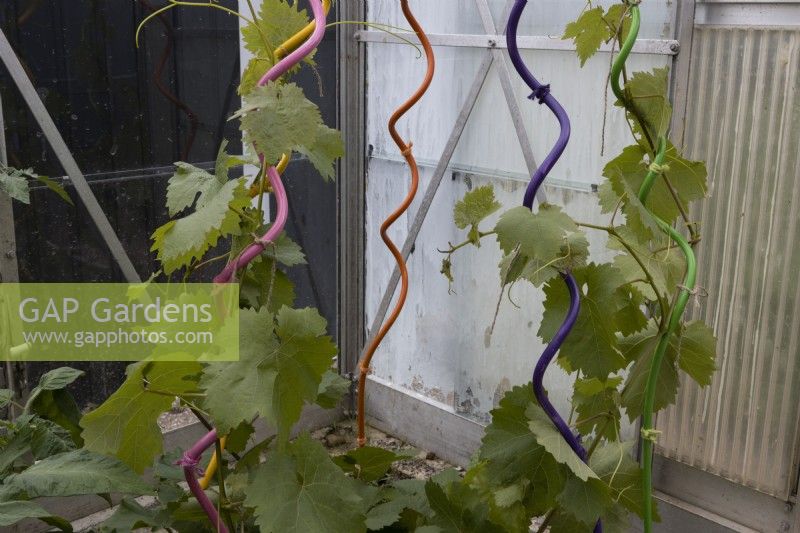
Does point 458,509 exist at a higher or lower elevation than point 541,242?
lower

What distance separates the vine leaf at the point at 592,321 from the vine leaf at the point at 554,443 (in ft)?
0.26

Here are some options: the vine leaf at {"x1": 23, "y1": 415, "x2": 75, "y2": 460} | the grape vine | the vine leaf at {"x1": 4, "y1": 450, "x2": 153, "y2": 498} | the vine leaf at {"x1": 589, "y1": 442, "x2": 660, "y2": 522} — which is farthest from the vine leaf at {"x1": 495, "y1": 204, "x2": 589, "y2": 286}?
the vine leaf at {"x1": 23, "y1": 415, "x2": 75, "y2": 460}

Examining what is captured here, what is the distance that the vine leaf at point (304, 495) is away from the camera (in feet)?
3.43

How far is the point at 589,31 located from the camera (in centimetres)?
124

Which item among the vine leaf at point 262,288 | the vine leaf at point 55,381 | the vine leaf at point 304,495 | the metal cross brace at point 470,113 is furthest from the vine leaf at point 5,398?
the metal cross brace at point 470,113

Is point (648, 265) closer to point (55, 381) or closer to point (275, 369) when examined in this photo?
point (275, 369)

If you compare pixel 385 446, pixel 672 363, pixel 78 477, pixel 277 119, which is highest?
pixel 277 119

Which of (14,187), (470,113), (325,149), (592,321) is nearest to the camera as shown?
(592,321)

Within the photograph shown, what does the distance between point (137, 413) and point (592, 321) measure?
59cm

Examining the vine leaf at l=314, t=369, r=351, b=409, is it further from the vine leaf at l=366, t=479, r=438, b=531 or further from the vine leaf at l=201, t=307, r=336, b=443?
the vine leaf at l=201, t=307, r=336, b=443

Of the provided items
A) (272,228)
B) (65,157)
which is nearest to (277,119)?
(272,228)

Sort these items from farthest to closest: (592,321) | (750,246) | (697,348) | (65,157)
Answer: (65,157), (750,246), (697,348), (592,321)

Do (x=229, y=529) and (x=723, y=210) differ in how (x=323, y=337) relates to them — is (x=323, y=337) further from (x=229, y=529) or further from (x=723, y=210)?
(x=723, y=210)

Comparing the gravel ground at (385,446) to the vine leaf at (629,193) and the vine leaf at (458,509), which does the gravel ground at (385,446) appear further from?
the vine leaf at (629,193)
